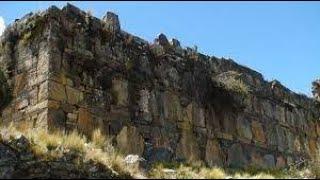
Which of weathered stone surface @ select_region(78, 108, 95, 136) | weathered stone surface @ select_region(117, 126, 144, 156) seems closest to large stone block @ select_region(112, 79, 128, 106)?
weathered stone surface @ select_region(117, 126, 144, 156)

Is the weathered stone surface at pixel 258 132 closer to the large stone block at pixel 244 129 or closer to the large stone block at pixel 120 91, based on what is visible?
the large stone block at pixel 244 129

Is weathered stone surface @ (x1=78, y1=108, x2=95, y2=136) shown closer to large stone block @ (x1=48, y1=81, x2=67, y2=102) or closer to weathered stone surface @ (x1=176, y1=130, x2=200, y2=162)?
large stone block @ (x1=48, y1=81, x2=67, y2=102)

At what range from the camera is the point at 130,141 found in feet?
41.1

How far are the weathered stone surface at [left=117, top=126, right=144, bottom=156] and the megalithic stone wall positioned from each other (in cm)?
2

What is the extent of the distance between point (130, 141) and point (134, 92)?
1.22 metres

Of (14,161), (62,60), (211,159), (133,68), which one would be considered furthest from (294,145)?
(14,161)

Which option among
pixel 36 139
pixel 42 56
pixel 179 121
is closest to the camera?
pixel 36 139

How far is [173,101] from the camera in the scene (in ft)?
46.0

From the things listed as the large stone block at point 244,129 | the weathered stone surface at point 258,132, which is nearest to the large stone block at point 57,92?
the large stone block at point 244,129

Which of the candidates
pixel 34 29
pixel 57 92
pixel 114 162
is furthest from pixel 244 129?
pixel 114 162

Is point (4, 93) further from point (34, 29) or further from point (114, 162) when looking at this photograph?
point (114, 162)

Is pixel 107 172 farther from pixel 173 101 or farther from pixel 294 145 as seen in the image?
pixel 294 145

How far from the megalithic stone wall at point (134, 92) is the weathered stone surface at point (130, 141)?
2 centimetres

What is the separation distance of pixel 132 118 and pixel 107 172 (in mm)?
4436
